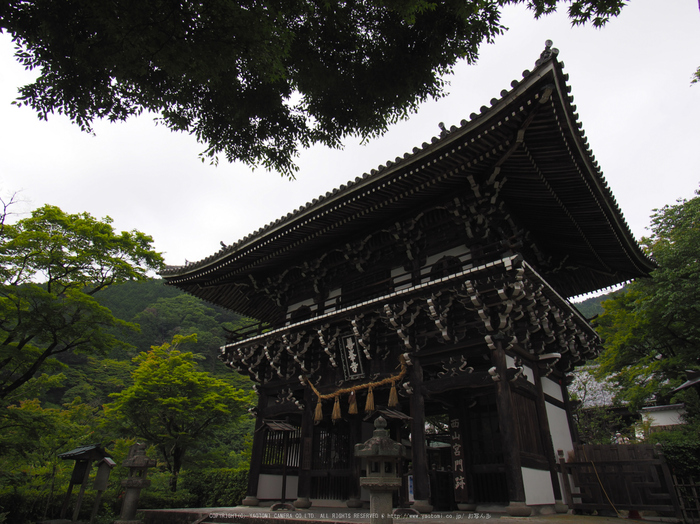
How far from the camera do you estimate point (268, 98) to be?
23.5ft

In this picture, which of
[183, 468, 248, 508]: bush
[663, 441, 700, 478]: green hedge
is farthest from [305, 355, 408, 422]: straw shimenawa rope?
[183, 468, 248, 508]: bush

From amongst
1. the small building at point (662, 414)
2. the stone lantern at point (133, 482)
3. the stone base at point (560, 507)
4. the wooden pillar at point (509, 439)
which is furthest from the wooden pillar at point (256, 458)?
the small building at point (662, 414)

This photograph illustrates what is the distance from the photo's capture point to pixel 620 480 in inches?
356

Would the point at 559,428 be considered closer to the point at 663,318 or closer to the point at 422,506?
the point at 422,506

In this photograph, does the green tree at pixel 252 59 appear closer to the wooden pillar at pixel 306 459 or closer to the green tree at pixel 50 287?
the wooden pillar at pixel 306 459

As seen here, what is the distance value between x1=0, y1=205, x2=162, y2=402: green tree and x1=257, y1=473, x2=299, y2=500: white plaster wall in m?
6.96

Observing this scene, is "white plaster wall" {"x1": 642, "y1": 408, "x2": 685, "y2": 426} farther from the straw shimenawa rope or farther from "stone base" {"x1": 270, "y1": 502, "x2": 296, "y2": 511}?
"stone base" {"x1": 270, "y1": 502, "x2": 296, "y2": 511}

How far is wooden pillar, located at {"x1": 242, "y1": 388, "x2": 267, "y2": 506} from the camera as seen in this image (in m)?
12.7

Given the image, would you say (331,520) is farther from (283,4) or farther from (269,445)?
(283,4)

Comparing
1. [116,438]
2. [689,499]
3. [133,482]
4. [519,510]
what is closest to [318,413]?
[133,482]

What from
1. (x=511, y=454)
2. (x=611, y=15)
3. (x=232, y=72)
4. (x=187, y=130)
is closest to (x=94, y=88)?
(x=187, y=130)

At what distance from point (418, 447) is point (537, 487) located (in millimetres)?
2559

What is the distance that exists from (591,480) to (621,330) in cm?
1178

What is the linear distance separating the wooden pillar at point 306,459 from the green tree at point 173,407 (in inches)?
325
